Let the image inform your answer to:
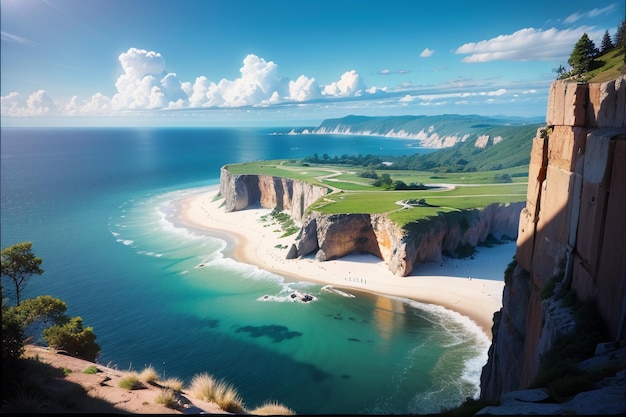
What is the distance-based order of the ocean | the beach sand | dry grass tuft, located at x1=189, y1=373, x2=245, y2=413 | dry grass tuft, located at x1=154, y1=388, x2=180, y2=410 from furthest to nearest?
1. the beach sand
2. the ocean
3. dry grass tuft, located at x1=189, y1=373, x2=245, y2=413
4. dry grass tuft, located at x1=154, y1=388, x2=180, y2=410

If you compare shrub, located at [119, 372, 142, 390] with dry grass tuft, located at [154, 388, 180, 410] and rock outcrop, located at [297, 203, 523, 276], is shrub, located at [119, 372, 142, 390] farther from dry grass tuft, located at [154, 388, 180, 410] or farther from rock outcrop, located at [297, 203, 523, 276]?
rock outcrop, located at [297, 203, 523, 276]

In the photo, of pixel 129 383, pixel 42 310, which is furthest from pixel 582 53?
pixel 42 310

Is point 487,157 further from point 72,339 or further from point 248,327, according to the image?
point 72,339

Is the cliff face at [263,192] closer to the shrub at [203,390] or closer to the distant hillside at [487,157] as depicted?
the distant hillside at [487,157]

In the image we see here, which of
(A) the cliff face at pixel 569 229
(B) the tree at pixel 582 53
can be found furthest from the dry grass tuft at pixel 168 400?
(B) the tree at pixel 582 53

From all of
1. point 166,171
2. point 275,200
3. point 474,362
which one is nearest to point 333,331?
point 474,362

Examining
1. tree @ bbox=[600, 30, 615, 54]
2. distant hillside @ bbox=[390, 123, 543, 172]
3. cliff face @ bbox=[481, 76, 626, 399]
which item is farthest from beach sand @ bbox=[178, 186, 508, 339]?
distant hillside @ bbox=[390, 123, 543, 172]
